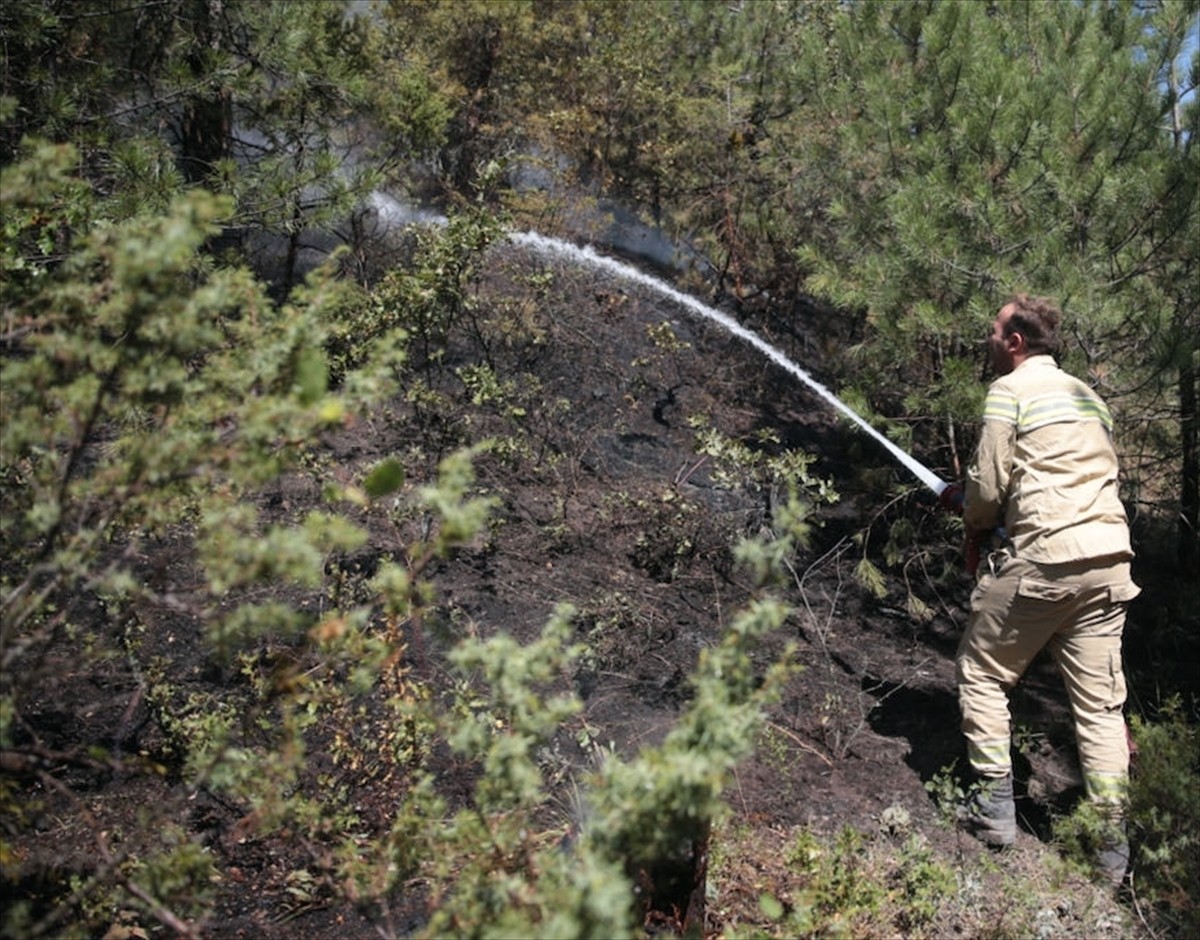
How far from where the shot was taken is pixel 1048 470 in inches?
152

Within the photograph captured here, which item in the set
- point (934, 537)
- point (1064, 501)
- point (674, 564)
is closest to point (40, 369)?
point (1064, 501)

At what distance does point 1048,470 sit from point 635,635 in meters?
1.69

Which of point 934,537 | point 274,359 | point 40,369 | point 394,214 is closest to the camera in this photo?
point 40,369

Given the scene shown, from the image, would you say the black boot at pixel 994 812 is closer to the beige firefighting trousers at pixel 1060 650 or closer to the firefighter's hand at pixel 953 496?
the beige firefighting trousers at pixel 1060 650

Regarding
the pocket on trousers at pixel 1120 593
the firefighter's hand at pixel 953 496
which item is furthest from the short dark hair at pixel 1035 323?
the pocket on trousers at pixel 1120 593

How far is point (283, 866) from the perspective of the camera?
3346mm

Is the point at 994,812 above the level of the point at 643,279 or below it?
above

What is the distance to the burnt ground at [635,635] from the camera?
332 centimetres

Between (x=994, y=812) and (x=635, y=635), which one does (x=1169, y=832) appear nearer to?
(x=994, y=812)

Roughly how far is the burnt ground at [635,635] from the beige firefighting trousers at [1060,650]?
26cm

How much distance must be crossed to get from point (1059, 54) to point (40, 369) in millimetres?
4834

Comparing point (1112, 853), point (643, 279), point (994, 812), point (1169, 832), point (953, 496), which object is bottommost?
point (643, 279)

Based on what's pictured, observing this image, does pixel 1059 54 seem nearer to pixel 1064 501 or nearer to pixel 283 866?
pixel 1064 501

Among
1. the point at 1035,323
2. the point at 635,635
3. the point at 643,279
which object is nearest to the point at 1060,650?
the point at 1035,323
